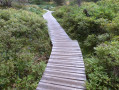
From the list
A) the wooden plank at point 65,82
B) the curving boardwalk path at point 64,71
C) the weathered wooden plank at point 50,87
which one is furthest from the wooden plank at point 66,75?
the weathered wooden plank at point 50,87

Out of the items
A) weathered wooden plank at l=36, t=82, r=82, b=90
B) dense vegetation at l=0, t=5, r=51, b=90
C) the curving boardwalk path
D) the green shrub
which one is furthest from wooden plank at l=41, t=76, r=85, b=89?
dense vegetation at l=0, t=5, r=51, b=90

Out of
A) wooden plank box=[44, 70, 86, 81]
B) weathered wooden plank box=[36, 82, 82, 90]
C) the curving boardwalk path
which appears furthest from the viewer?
wooden plank box=[44, 70, 86, 81]

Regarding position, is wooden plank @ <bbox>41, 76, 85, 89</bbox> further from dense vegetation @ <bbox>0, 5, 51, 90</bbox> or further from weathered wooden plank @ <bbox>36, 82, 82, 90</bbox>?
dense vegetation @ <bbox>0, 5, 51, 90</bbox>

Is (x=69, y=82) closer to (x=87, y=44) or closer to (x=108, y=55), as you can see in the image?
(x=108, y=55)

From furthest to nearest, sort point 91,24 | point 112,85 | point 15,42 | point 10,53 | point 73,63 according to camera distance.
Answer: point 91,24 < point 15,42 < point 10,53 < point 73,63 < point 112,85

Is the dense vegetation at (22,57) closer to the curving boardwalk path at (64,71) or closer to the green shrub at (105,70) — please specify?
the curving boardwalk path at (64,71)

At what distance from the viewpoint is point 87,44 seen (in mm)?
5930

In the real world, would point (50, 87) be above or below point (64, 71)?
below

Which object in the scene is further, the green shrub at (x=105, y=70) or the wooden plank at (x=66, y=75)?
the wooden plank at (x=66, y=75)

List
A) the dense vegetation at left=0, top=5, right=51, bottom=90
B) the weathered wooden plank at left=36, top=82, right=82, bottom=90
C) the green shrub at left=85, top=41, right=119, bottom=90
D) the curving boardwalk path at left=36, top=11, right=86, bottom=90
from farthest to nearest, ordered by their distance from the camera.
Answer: the dense vegetation at left=0, top=5, right=51, bottom=90, the curving boardwalk path at left=36, top=11, right=86, bottom=90, the weathered wooden plank at left=36, top=82, right=82, bottom=90, the green shrub at left=85, top=41, right=119, bottom=90

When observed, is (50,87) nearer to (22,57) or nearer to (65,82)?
(65,82)

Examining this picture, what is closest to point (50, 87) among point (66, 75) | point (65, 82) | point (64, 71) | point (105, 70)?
point (65, 82)

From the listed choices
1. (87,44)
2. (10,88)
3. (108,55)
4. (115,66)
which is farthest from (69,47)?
(10,88)

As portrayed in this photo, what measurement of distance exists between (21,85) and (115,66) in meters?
3.69
